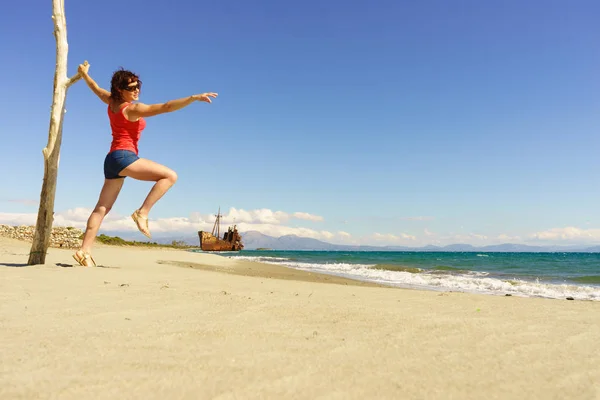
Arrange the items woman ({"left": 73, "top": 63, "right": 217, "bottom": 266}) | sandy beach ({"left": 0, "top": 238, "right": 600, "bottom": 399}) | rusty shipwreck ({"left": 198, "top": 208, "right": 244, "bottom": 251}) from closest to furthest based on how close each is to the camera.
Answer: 1. sandy beach ({"left": 0, "top": 238, "right": 600, "bottom": 399})
2. woman ({"left": 73, "top": 63, "right": 217, "bottom": 266})
3. rusty shipwreck ({"left": 198, "top": 208, "right": 244, "bottom": 251})

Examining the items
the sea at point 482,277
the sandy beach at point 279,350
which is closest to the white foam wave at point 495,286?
the sea at point 482,277

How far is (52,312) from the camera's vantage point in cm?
262

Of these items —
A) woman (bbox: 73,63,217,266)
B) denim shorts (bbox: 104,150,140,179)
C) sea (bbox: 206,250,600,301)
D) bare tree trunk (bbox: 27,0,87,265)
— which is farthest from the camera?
sea (bbox: 206,250,600,301)

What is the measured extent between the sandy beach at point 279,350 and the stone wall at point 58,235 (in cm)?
1762

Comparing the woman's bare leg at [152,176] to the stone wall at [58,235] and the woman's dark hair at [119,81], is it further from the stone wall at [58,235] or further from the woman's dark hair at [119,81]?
the stone wall at [58,235]

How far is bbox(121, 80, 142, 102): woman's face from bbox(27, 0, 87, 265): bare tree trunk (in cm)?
150

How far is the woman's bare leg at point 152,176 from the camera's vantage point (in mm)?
4953

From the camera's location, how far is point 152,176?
500 centimetres

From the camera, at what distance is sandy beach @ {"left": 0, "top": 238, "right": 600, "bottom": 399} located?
1.46 m

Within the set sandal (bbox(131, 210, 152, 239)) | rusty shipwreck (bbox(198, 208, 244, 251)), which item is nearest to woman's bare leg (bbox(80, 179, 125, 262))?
sandal (bbox(131, 210, 152, 239))

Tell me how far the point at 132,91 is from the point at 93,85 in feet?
2.80

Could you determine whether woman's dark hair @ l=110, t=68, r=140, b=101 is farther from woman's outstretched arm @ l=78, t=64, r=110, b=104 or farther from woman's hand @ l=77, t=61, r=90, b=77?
woman's hand @ l=77, t=61, r=90, b=77

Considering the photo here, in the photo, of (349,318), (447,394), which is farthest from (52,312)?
(447,394)

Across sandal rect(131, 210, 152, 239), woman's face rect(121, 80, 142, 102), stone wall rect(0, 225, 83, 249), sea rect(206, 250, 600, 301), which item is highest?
woman's face rect(121, 80, 142, 102)
